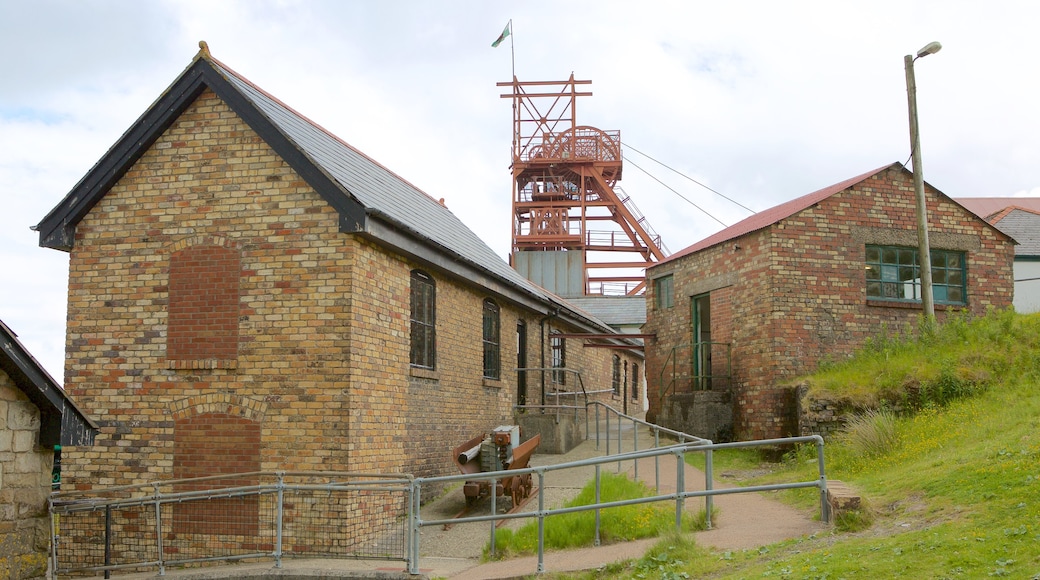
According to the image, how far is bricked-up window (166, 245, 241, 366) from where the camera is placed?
12484mm

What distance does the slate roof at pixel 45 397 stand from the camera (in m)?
8.73

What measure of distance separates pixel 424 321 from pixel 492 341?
3.49m

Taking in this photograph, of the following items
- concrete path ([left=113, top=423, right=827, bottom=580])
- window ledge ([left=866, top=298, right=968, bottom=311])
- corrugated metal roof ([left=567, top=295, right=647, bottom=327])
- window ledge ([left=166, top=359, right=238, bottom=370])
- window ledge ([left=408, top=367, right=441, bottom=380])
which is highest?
corrugated metal roof ([left=567, top=295, right=647, bottom=327])

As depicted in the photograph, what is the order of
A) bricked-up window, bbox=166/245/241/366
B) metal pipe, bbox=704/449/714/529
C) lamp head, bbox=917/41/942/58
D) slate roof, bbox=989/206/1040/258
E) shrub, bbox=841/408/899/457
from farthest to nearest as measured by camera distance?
1. slate roof, bbox=989/206/1040/258
2. lamp head, bbox=917/41/942/58
3. shrub, bbox=841/408/899/457
4. bricked-up window, bbox=166/245/241/366
5. metal pipe, bbox=704/449/714/529

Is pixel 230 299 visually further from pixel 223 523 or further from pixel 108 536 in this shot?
pixel 108 536

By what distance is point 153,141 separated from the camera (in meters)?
13.2

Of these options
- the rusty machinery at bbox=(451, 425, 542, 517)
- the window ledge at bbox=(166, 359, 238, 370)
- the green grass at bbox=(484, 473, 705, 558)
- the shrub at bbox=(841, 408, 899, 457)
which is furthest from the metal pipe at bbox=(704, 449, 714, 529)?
the window ledge at bbox=(166, 359, 238, 370)

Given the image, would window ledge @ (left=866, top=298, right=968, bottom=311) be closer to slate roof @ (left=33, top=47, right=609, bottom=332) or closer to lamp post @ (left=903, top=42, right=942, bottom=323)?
lamp post @ (left=903, top=42, right=942, bottom=323)

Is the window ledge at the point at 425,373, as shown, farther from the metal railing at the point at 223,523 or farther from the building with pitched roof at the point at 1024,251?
the building with pitched roof at the point at 1024,251

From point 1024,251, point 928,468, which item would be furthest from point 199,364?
point 1024,251

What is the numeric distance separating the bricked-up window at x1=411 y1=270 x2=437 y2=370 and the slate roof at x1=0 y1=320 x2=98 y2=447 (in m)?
5.48

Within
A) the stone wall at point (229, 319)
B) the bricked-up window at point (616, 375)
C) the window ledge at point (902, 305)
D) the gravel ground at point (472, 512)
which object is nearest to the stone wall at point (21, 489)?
the stone wall at point (229, 319)

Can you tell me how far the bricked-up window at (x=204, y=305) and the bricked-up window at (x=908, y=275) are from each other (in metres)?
12.4

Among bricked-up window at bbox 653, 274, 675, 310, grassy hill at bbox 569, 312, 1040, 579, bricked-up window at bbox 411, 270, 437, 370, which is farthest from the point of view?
bricked-up window at bbox 653, 274, 675, 310
